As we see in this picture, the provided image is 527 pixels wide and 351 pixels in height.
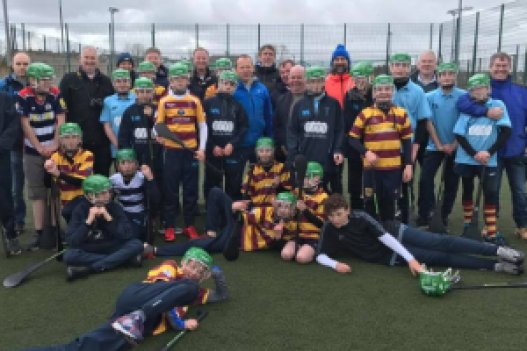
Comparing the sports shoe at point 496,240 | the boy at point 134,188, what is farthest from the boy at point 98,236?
the sports shoe at point 496,240

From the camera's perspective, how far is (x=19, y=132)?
4.31m

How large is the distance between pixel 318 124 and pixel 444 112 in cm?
133

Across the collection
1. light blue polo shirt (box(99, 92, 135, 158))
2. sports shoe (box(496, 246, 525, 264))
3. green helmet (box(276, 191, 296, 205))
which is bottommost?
sports shoe (box(496, 246, 525, 264))

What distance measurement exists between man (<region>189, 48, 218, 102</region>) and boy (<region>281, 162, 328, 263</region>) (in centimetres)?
189

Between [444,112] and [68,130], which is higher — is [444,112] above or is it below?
above

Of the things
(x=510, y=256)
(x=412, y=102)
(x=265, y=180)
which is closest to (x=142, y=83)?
(x=265, y=180)

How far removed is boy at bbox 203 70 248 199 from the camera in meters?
4.82

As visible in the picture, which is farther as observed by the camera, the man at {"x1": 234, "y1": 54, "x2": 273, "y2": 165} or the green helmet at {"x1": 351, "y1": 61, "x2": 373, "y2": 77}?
the man at {"x1": 234, "y1": 54, "x2": 273, "y2": 165}

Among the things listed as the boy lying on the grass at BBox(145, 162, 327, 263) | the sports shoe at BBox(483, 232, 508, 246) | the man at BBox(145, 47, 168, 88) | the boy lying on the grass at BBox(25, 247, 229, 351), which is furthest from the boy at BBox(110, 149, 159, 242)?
the sports shoe at BBox(483, 232, 508, 246)

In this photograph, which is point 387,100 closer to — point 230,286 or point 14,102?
point 230,286

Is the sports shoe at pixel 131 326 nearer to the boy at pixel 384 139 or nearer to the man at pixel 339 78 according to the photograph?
the boy at pixel 384 139

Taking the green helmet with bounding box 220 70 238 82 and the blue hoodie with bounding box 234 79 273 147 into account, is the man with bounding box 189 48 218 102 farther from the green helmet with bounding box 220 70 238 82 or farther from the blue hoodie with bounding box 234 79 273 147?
the green helmet with bounding box 220 70 238 82

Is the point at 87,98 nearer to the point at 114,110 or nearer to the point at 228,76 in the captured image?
the point at 114,110

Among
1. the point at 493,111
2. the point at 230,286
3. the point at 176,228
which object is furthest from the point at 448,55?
the point at 230,286
